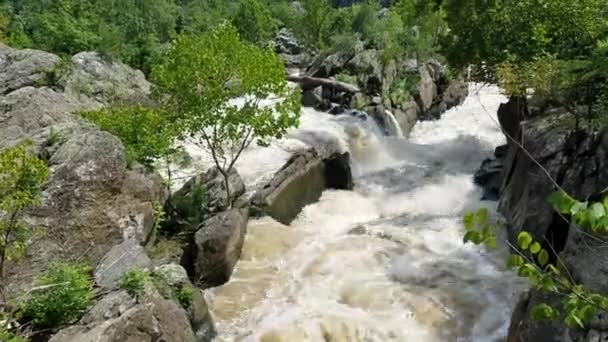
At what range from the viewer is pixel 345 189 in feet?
64.7

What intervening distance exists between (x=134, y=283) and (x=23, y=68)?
15.5 metres

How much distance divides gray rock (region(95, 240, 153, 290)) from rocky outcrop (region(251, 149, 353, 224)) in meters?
6.19

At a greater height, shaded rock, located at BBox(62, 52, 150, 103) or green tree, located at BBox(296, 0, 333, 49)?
green tree, located at BBox(296, 0, 333, 49)

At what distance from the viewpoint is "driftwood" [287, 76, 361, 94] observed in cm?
2598

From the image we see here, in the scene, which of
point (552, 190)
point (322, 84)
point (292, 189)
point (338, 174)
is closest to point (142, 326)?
point (552, 190)

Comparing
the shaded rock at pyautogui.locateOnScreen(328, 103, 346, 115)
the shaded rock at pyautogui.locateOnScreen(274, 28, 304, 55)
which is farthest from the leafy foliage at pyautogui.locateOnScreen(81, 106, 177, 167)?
the shaded rock at pyautogui.locateOnScreen(274, 28, 304, 55)

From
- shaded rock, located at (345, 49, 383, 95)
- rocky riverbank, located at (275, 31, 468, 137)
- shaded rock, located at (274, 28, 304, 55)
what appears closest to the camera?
rocky riverbank, located at (275, 31, 468, 137)

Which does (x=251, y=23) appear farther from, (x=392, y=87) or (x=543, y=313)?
(x=543, y=313)

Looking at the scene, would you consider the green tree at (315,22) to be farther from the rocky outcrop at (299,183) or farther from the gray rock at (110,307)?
the gray rock at (110,307)

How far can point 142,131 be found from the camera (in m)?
13.6

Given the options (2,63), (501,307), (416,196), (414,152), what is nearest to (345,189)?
(416,196)

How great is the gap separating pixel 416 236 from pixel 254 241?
4.41 metres

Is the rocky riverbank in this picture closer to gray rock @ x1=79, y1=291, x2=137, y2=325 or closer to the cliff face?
the cliff face

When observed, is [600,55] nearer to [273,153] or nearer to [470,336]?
[470,336]
